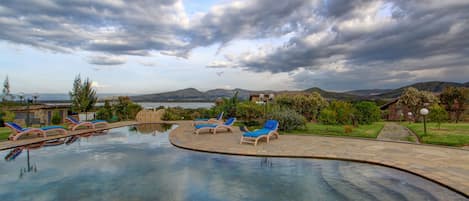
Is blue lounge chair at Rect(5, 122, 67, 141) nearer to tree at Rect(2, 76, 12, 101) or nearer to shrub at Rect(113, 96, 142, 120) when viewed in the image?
tree at Rect(2, 76, 12, 101)

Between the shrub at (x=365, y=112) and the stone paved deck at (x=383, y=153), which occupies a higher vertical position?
the shrub at (x=365, y=112)

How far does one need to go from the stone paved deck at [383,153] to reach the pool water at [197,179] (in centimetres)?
36

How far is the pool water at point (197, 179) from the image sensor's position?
167 inches

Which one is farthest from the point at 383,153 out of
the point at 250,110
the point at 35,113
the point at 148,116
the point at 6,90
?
the point at 6,90

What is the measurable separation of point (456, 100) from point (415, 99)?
2856 mm

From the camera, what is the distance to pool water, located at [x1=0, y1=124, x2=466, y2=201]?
4234 mm

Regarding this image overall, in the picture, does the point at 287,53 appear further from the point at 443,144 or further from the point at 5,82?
the point at 5,82

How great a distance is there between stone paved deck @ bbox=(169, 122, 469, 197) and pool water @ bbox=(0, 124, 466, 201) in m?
0.36

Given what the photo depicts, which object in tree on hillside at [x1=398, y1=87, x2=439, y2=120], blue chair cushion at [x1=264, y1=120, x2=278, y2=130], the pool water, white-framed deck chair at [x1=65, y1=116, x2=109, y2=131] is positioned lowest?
the pool water

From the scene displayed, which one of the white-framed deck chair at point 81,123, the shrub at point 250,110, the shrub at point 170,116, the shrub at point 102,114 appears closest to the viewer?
the white-framed deck chair at point 81,123

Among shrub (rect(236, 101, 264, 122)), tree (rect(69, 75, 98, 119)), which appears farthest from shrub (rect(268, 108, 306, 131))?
tree (rect(69, 75, 98, 119))

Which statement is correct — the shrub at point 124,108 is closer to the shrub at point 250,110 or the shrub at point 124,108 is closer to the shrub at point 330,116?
the shrub at point 250,110

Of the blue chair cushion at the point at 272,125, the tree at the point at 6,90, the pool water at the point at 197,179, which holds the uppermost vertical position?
the tree at the point at 6,90

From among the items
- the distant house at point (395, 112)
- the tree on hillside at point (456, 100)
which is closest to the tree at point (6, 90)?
the distant house at point (395, 112)
